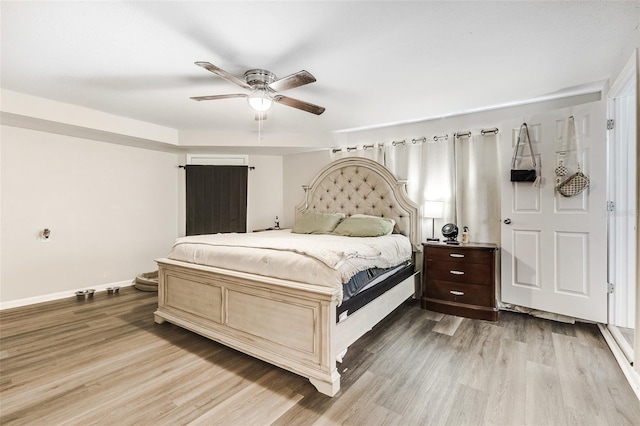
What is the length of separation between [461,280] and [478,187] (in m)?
1.11

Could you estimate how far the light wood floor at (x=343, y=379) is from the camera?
1.59 m

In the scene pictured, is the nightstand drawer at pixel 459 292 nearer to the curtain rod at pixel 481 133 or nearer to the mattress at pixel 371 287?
the mattress at pixel 371 287

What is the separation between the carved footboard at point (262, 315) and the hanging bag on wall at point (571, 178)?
255cm

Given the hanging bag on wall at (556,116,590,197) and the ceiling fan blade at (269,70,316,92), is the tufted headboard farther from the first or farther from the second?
the ceiling fan blade at (269,70,316,92)

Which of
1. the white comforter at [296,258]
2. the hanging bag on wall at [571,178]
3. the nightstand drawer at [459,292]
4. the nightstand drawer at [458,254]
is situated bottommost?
the nightstand drawer at [459,292]

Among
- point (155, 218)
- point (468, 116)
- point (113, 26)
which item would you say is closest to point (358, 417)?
point (113, 26)

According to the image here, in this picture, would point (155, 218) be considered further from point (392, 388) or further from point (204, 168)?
point (392, 388)

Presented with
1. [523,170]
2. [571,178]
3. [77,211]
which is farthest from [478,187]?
[77,211]

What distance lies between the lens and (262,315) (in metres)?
2.08

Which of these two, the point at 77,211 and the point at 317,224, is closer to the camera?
the point at 317,224

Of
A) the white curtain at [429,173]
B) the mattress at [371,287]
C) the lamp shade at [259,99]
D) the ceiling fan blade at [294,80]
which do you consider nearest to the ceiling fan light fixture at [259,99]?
the lamp shade at [259,99]

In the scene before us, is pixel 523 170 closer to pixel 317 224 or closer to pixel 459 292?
pixel 459 292

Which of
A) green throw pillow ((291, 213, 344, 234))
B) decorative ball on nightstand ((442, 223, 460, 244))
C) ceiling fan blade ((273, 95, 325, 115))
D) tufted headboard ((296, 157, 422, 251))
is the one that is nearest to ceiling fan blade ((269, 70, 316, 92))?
ceiling fan blade ((273, 95, 325, 115))

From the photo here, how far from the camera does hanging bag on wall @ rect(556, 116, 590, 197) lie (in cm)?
263
